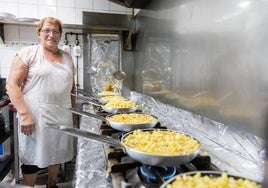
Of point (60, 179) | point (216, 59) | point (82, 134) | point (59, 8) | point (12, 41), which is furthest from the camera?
point (59, 8)

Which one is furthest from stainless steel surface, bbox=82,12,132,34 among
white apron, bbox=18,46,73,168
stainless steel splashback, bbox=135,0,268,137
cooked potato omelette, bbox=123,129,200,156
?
cooked potato omelette, bbox=123,129,200,156

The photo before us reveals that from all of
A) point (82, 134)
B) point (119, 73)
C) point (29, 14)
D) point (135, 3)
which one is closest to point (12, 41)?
point (29, 14)

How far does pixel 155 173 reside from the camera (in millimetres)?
650

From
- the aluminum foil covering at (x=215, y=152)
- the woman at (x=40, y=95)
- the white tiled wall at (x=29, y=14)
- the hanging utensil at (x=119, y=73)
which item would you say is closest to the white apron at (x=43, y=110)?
the woman at (x=40, y=95)

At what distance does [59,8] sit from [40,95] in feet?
5.13

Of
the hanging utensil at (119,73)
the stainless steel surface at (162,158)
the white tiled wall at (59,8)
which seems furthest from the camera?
the hanging utensil at (119,73)

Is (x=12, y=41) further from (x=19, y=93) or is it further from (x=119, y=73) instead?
(x=19, y=93)

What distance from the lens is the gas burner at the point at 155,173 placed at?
2.09 feet

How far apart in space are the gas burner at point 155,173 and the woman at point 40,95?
857 millimetres

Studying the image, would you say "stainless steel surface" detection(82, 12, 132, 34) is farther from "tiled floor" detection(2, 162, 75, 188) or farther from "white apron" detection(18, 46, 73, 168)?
"tiled floor" detection(2, 162, 75, 188)

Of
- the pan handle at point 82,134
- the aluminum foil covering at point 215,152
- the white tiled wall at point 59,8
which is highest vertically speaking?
the white tiled wall at point 59,8

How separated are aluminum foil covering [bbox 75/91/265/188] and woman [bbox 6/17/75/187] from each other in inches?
18.5

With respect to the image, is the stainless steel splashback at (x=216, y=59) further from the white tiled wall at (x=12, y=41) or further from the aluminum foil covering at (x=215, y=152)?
the white tiled wall at (x=12, y=41)

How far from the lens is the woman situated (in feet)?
4.44
